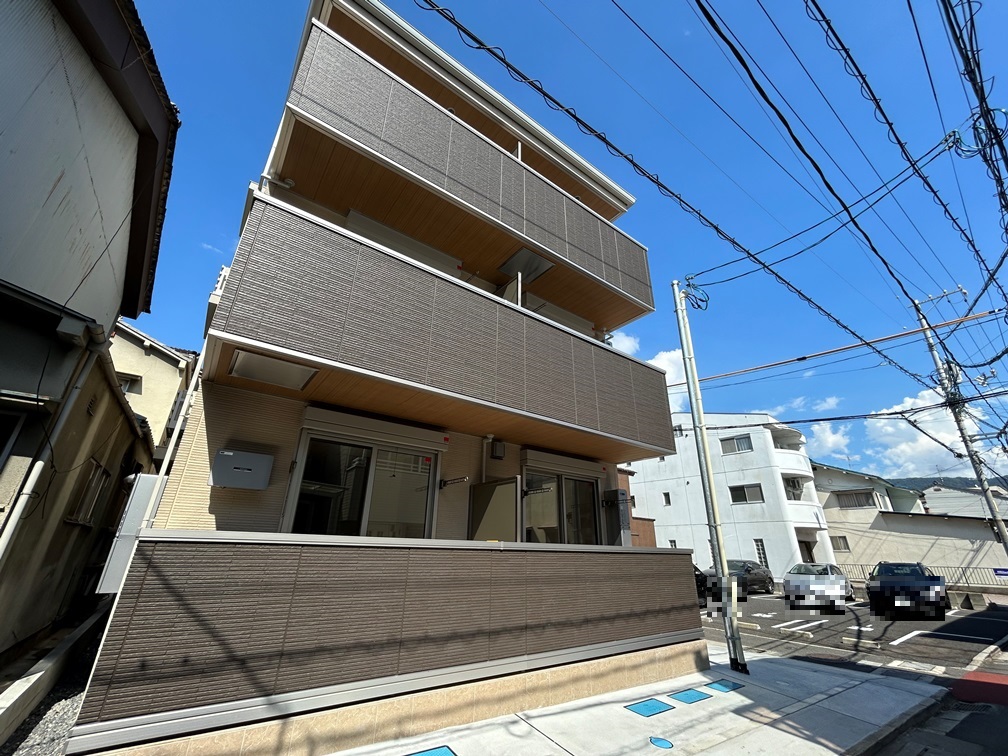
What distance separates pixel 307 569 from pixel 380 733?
1.47 metres

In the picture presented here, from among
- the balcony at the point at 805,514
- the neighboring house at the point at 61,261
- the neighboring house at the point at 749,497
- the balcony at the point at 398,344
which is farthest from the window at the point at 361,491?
the balcony at the point at 805,514

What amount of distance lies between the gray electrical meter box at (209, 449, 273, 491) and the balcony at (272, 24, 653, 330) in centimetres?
358

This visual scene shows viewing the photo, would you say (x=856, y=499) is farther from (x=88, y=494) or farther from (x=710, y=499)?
(x=88, y=494)

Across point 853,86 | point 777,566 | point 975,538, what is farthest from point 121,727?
point 975,538

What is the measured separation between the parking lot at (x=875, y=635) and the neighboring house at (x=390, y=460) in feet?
15.3

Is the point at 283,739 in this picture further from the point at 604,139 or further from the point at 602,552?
the point at 604,139

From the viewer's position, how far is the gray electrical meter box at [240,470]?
3977 millimetres

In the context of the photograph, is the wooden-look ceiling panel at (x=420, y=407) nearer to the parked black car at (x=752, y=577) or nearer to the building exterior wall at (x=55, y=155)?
the building exterior wall at (x=55, y=155)

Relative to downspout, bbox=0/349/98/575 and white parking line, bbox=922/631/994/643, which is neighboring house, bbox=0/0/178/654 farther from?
white parking line, bbox=922/631/994/643

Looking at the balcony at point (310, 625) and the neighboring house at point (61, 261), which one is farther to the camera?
the neighboring house at point (61, 261)

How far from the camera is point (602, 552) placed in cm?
513

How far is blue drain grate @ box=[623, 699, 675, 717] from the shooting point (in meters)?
4.28

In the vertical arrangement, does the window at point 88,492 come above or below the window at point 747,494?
below

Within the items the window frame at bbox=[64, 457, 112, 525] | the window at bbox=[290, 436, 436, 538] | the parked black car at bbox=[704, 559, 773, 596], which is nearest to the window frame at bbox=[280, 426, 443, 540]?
the window at bbox=[290, 436, 436, 538]
